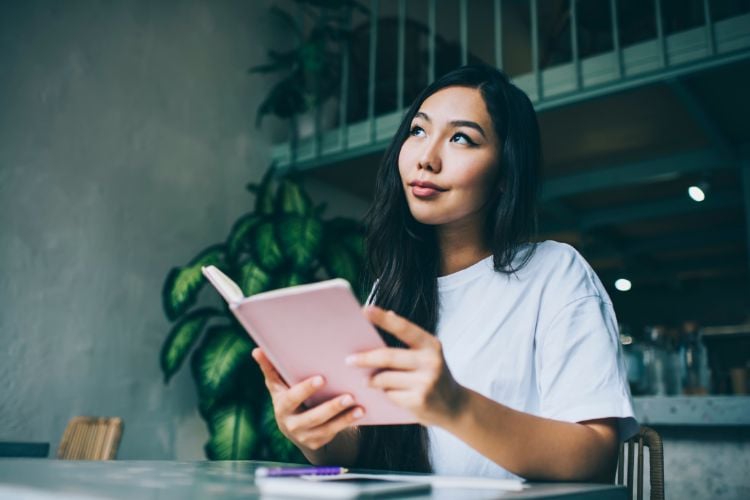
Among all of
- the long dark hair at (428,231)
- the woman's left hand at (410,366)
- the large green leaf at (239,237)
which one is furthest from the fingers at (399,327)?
the large green leaf at (239,237)

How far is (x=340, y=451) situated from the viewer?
45.1 inches

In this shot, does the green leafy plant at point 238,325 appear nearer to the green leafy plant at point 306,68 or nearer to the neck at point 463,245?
the green leafy plant at point 306,68

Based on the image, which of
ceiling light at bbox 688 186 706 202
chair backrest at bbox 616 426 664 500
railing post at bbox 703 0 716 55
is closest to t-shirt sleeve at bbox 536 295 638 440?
chair backrest at bbox 616 426 664 500

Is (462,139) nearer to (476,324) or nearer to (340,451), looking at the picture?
(476,324)

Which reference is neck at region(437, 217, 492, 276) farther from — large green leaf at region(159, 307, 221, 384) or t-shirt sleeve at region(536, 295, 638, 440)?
large green leaf at region(159, 307, 221, 384)

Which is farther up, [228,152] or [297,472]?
[228,152]

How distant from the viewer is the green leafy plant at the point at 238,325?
2848mm

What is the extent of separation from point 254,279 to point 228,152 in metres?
1.14

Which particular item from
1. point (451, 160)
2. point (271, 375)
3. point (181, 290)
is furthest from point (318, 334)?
point (181, 290)

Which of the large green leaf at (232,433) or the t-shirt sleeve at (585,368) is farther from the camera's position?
the large green leaf at (232,433)

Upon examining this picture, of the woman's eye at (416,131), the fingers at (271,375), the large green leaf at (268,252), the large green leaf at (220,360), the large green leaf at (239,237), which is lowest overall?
the fingers at (271,375)

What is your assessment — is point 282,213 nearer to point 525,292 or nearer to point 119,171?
point 119,171

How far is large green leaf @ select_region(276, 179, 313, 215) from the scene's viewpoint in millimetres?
3262

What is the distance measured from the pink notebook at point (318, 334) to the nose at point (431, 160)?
18.8 inches
